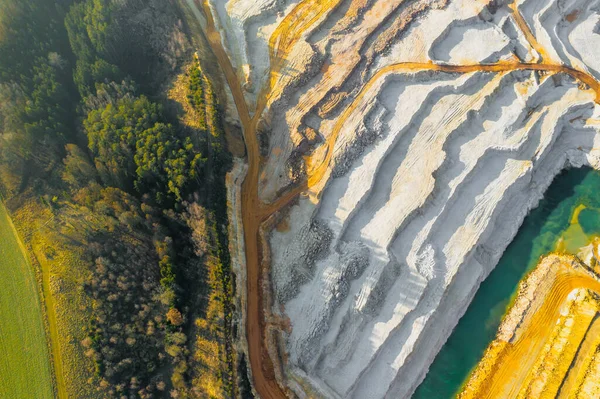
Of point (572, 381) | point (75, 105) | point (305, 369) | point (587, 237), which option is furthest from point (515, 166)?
point (75, 105)

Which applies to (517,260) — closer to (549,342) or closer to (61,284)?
(549,342)

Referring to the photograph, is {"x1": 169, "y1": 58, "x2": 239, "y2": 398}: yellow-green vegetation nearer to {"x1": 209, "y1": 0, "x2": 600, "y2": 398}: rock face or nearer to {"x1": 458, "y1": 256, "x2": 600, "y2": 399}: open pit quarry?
{"x1": 209, "y1": 0, "x2": 600, "y2": 398}: rock face

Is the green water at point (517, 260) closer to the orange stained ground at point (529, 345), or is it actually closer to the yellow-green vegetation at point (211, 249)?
the orange stained ground at point (529, 345)

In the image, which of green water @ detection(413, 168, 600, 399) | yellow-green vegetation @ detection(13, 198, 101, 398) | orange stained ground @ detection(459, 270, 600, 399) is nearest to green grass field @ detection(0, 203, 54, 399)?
yellow-green vegetation @ detection(13, 198, 101, 398)

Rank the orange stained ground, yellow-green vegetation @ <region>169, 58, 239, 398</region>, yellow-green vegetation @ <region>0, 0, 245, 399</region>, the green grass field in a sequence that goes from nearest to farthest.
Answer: the green grass field → yellow-green vegetation @ <region>0, 0, 245, 399</region> → yellow-green vegetation @ <region>169, 58, 239, 398</region> → the orange stained ground

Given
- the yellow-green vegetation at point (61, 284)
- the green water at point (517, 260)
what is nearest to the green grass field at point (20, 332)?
the yellow-green vegetation at point (61, 284)
